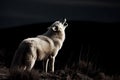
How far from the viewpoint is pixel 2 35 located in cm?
3631

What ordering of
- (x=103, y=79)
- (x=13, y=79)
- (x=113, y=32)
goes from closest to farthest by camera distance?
1. (x=13, y=79)
2. (x=103, y=79)
3. (x=113, y=32)

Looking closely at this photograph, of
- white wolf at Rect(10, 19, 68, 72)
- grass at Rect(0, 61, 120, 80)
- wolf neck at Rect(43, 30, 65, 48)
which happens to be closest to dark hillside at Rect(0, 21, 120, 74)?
grass at Rect(0, 61, 120, 80)

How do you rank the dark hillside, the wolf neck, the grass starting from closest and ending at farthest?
1. the grass
2. the wolf neck
3. the dark hillside

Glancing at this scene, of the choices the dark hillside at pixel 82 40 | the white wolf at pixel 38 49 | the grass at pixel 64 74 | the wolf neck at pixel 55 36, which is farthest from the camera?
the dark hillside at pixel 82 40

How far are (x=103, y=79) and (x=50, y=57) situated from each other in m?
2.77

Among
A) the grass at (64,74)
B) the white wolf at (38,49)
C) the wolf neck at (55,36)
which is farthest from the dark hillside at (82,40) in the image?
the white wolf at (38,49)

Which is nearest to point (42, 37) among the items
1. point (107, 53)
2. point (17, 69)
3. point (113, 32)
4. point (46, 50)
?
point (46, 50)

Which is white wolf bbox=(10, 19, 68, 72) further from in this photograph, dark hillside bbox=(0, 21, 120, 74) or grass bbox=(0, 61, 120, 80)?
dark hillside bbox=(0, 21, 120, 74)

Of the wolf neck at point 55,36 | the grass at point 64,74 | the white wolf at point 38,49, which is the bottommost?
the grass at point 64,74

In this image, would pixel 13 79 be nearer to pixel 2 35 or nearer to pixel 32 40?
pixel 32 40

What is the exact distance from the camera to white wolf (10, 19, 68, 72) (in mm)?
22312

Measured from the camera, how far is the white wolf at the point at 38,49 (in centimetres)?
2231

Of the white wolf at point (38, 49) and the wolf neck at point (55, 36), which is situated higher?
the wolf neck at point (55, 36)

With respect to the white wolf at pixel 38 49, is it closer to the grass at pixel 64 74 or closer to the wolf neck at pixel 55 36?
the wolf neck at pixel 55 36
